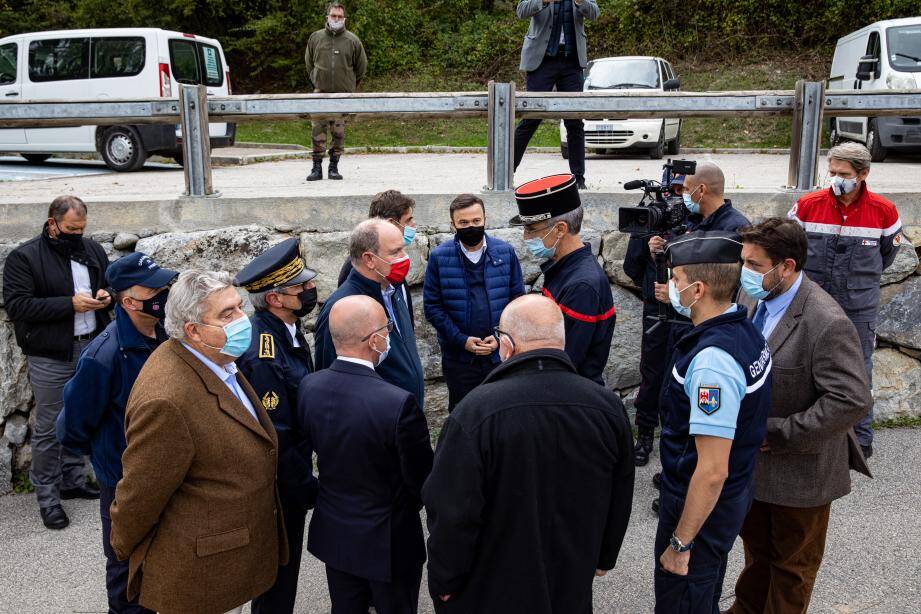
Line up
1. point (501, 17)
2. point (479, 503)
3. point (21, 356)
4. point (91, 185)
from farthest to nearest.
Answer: point (501, 17), point (91, 185), point (21, 356), point (479, 503)

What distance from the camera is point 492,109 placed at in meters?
5.67

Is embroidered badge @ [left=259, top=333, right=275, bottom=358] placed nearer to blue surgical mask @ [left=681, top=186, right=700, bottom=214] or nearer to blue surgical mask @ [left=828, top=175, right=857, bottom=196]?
blue surgical mask @ [left=681, top=186, right=700, bottom=214]

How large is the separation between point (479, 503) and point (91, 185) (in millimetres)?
7414

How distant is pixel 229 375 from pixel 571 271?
1767 millimetres

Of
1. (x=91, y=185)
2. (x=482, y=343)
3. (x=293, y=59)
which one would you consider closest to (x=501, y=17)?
(x=293, y=59)

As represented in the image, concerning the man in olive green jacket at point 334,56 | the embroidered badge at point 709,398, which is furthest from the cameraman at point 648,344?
the man in olive green jacket at point 334,56

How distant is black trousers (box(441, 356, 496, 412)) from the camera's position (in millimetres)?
4918

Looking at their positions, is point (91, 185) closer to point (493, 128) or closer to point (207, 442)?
point (493, 128)

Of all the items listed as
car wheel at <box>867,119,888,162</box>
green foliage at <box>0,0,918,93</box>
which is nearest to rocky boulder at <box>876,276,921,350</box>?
car wheel at <box>867,119,888,162</box>

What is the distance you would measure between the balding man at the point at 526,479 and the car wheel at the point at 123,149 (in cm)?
956

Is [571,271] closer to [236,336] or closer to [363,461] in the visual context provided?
[363,461]

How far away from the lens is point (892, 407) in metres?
6.10

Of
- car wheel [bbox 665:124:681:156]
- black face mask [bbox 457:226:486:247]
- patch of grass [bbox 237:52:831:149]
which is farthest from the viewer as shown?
patch of grass [bbox 237:52:831:149]

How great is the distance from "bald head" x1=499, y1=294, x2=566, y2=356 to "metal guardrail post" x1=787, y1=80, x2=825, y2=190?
3835 mm
